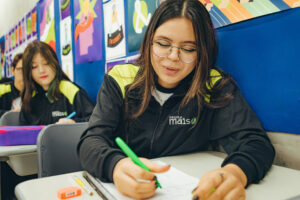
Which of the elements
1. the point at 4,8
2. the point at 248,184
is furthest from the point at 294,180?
the point at 4,8

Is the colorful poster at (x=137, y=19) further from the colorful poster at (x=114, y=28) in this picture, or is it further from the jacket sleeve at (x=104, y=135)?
the jacket sleeve at (x=104, y=135)

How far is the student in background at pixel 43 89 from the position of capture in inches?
73.4

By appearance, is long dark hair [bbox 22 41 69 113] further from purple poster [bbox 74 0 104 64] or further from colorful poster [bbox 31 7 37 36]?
colorful poster [bbox 31 7 37 36]

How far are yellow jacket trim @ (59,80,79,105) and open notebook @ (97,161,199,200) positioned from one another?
4.21ft

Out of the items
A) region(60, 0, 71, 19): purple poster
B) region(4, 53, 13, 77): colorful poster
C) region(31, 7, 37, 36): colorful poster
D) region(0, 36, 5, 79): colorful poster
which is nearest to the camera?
region(60, 0, 71, 19): purple poster

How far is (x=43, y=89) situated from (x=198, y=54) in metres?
1.49

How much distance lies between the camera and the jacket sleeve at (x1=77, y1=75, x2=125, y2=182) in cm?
64

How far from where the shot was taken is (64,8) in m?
2.45

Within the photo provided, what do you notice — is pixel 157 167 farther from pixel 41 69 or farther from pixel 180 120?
pixel 41 69

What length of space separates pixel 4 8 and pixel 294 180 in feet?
17.9

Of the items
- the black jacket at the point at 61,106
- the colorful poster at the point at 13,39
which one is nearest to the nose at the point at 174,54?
the black jacket at the point at 61,106

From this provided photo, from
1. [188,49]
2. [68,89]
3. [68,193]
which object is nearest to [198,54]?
[188,49]

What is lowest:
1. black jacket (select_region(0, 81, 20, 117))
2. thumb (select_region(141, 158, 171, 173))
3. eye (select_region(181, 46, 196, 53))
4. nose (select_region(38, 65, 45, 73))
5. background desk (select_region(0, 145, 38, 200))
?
background desk (select_region(0, 145, 38, 200))

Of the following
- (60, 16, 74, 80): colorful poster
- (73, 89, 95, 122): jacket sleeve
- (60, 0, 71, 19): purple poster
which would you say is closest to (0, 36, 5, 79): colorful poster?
(60, 16, 74, 80): colorful poster
